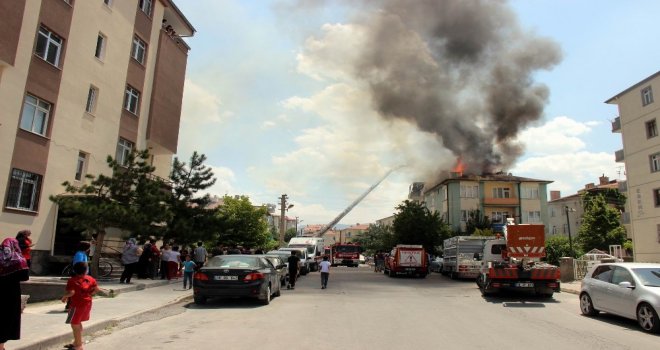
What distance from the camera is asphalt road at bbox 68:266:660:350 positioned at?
292 inches

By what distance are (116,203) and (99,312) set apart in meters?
5.56

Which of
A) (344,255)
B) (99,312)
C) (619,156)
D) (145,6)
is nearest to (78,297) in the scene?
(99,312)

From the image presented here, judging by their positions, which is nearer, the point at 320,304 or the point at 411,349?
the point at 411,349

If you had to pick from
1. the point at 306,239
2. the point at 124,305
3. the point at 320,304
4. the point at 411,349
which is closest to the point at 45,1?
the point at 124,305

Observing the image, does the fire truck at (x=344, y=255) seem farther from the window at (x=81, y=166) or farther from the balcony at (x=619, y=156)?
the window at (x=81, y=166)

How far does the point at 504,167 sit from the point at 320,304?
121 feet

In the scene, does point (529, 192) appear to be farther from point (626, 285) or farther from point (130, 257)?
point (130, 257)

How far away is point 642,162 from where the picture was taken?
34469mm

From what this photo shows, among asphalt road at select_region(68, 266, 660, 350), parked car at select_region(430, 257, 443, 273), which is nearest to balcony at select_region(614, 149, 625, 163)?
parked car at select_region(430, 257, 443, 273)

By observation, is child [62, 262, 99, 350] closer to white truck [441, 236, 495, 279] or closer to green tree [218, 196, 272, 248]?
white truck [441, 236, 495, 279]

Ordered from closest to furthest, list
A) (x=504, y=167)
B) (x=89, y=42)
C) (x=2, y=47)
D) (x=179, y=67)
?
(x=2, y=47), (x=89, y=42), (x=179, y=67), (x=504, y=167)

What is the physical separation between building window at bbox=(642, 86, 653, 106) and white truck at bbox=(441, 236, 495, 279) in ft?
61.5

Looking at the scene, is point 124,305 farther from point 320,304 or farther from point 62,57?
point 62,57

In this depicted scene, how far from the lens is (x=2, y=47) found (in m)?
15.0
